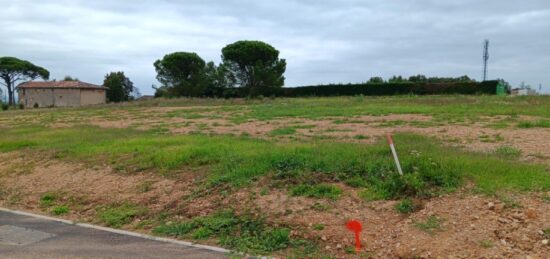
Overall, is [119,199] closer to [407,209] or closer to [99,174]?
[99,174]

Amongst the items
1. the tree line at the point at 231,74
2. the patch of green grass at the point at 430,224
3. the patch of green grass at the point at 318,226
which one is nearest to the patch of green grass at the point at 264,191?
the patch of green grass at the point at 318,226

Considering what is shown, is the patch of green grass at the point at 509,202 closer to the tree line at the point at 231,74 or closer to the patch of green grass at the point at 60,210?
the patch of green grass at the point at 60,210

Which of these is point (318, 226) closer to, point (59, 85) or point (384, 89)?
point (384, 89)

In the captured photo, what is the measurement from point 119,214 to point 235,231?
2.19m

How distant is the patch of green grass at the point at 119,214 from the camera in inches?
252

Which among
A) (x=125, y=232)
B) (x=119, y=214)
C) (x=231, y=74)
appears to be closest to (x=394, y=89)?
(x=231, y=74)

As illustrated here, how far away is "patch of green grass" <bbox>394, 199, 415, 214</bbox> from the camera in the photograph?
535cm

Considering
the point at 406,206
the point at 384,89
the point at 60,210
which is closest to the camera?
the point at 406,206

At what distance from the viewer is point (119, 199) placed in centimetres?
741

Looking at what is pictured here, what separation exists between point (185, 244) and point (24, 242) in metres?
2.12

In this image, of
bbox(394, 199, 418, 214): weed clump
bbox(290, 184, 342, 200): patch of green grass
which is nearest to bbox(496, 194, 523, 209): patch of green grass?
bbox(394, 199, 418, 214): weed clump

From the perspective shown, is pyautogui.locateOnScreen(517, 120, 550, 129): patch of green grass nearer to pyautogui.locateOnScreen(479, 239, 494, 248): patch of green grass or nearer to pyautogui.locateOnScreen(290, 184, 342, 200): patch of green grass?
pyautogui.locateOnScreen(290, 184, 342, 200): patch of green grass

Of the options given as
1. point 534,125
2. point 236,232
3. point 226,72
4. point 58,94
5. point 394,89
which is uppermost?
point 226,72

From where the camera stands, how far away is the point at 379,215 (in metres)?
5.38
